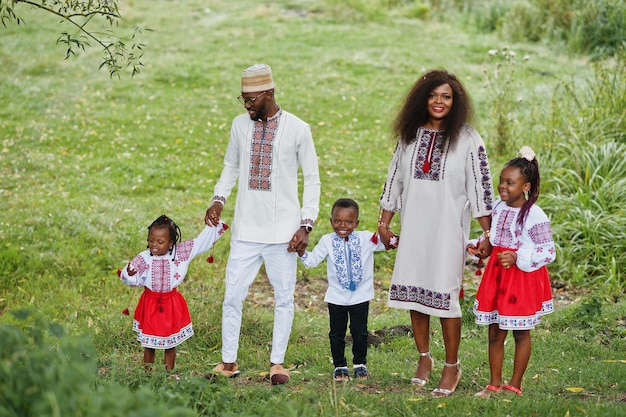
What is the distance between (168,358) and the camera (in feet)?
17.5

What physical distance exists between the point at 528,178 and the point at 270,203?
159 cm

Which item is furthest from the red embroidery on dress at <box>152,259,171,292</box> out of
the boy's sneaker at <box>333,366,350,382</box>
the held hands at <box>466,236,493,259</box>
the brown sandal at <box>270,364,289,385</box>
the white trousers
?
the held hands at <box>466,236,493,259</box>

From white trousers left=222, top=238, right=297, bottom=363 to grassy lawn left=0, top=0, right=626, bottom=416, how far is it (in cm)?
31

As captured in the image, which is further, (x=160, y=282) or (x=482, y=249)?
(x=160, y=282)

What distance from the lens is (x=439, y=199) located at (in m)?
5.05

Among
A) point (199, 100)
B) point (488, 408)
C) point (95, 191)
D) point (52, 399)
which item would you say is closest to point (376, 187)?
point (95, 191)


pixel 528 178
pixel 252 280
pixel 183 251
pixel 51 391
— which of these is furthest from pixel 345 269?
pixel 51 391

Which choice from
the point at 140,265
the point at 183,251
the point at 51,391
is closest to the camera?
the point at 51,391

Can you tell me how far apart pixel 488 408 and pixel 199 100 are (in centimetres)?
1071

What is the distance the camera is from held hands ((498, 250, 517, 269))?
15.7 ft

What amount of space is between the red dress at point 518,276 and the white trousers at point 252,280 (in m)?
1.22

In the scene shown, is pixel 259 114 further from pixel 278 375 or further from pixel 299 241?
pixel 278 375

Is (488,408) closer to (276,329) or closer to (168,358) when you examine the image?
(276,329)

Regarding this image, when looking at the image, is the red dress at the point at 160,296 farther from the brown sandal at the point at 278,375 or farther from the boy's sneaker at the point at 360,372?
the boy's sneaker at the point at 360,372
